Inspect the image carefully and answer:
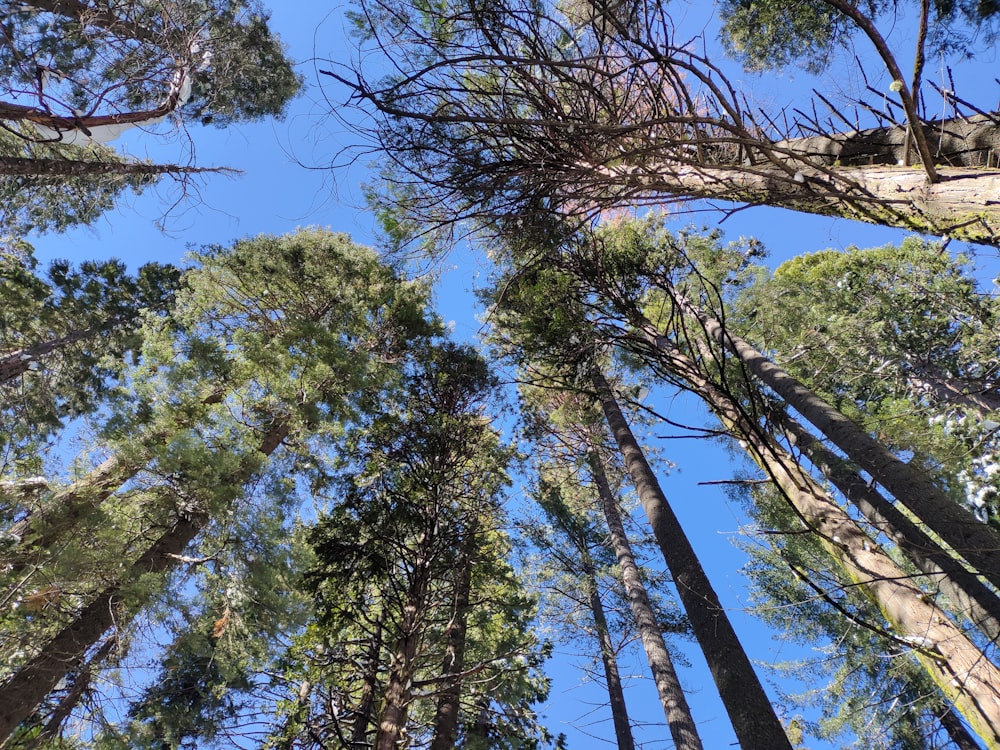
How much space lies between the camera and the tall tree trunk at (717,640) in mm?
3484

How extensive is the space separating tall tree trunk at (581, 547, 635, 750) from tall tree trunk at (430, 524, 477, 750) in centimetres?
420

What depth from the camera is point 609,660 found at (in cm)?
1028

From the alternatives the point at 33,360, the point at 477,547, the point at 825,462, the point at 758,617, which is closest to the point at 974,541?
the point at 825,462

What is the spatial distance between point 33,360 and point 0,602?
9204 mm

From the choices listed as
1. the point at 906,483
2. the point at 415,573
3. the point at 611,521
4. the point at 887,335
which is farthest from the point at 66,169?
the point at 887,335

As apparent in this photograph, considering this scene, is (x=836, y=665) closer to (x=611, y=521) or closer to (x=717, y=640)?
(x=611, y=521)

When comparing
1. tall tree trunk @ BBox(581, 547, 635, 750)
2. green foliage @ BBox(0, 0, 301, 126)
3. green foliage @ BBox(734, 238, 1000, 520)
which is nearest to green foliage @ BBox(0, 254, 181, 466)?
green foliage @ BBox(0, 0, 301, 126)

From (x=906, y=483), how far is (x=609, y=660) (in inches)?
315

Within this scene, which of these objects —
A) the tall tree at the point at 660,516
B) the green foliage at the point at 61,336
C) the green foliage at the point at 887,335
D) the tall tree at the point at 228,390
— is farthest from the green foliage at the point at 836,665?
the green foliage at the point at 61,336

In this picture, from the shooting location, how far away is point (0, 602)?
4207 mm

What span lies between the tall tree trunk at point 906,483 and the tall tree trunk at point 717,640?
5.87 ft

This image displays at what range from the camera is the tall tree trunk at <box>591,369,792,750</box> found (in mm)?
3484

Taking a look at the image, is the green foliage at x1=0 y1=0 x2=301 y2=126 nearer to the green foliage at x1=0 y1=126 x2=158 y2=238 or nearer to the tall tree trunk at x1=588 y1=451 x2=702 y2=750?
the green foliage at x1=0 y1=126 x2=158 y2=238

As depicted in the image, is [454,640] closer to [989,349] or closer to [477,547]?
[477,547]
